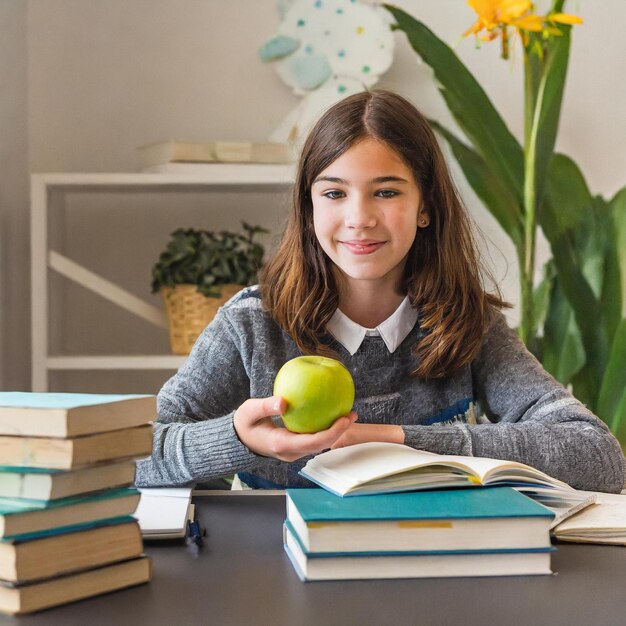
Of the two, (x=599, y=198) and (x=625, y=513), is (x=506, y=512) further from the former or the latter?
(x=599, y=198)

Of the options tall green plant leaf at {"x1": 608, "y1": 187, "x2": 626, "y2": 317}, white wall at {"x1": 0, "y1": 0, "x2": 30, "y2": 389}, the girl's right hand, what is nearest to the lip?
the girl's right hand

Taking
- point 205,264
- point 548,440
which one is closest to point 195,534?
point 548,440

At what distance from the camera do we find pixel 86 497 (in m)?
0.71

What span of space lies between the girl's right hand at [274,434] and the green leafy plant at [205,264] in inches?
43.2

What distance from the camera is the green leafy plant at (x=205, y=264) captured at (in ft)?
6.91

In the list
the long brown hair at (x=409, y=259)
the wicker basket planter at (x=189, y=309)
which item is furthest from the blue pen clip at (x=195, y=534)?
the wicker basket planter at (x=189, y=309)

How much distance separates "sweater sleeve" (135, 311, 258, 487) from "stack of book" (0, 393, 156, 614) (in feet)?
1.03

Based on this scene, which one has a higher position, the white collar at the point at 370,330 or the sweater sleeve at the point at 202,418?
the white collar at the point at 370,330

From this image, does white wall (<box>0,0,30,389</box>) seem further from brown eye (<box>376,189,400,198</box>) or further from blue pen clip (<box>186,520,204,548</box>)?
blue pen clip (<box>186,520,204,548</box>)

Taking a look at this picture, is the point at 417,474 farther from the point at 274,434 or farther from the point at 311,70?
the point at 311,70

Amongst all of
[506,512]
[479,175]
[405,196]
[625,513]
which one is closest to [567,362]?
[479,175]

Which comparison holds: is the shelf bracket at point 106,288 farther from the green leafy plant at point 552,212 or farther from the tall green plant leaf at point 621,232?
the tall green plant leaf at point 621,232

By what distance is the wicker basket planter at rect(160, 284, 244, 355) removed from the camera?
212 centimetres

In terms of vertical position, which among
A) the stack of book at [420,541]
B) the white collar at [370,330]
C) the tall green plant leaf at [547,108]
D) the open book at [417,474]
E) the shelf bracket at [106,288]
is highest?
the tall green plant leaf at [547,108]
